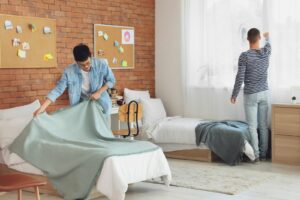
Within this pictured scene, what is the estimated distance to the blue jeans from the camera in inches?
251

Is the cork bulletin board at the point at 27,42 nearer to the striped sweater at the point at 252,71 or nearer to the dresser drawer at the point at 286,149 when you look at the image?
the striped sweater at the point at 252,71

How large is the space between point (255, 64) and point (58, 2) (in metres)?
2.54

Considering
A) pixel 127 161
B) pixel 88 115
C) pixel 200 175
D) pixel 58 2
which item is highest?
pixel 58 2

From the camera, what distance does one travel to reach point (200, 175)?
5.73 metres

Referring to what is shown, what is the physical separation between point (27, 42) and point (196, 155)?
2506 millimetres

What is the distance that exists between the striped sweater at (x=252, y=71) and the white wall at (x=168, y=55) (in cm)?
152

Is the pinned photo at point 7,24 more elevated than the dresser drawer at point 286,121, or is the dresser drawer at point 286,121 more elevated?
the pinned photo at point 7,24

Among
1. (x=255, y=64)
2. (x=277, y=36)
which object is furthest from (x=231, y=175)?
(x=277, y=36)

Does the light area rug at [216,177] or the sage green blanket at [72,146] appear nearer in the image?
the sage green blanket at [72,146]

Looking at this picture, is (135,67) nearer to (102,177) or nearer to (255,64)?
(255,64)

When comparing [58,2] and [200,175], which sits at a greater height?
[58,2]

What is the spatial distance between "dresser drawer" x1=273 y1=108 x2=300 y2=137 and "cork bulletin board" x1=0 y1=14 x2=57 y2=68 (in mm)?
2790

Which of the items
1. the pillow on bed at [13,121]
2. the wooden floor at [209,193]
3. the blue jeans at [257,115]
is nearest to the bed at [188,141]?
the blue jeans at [257,115]

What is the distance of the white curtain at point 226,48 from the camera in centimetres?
664
